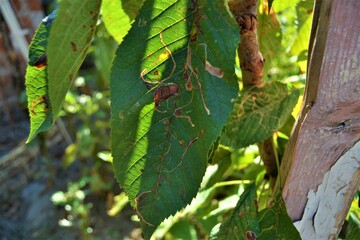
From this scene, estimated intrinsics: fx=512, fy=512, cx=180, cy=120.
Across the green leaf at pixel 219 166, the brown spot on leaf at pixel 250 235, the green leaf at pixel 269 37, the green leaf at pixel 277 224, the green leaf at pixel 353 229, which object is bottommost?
the green leaf at pixel 353 229

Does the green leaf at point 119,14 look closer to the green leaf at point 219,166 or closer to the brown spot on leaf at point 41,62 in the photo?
the brown spot on leaf at point 41,62

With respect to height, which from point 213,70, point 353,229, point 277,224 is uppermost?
point 213,70

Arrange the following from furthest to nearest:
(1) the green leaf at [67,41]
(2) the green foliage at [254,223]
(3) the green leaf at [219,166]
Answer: (3) the green leaf at [219,166] → (2) the green foliage at [254,223] → (1) the green leaf at [67,41]

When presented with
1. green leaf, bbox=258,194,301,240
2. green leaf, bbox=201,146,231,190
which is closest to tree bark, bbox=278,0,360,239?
green leaf, bbox=258,194,301,240

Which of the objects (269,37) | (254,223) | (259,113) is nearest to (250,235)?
(254,223)

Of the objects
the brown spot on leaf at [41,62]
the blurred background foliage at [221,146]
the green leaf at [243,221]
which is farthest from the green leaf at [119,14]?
the green leaf at [243,221]

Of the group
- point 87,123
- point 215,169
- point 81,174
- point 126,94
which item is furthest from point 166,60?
point 81,174

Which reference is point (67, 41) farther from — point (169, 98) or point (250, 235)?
point (250, 235)
